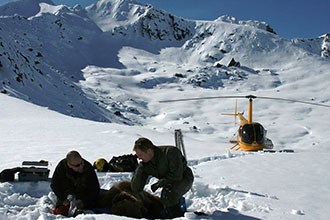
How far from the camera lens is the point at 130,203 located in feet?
20.6

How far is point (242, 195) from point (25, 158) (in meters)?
6.07

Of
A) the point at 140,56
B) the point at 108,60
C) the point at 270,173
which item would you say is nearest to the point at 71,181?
the point at 270,173

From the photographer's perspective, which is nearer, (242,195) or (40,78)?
(242,195)

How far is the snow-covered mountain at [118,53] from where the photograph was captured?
2406 inches

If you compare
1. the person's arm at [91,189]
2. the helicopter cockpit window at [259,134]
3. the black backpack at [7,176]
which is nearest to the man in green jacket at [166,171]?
the person's arm at [91,189]

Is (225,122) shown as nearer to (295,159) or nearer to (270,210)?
(295,159)

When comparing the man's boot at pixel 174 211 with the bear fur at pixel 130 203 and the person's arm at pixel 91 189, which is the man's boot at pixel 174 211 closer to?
the bear fur at pixel 130 203

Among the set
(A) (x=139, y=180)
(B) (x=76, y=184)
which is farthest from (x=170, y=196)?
(B) (x=76, y=184)

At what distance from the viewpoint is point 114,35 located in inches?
5389

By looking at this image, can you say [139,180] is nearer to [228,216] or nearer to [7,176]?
[228,216]

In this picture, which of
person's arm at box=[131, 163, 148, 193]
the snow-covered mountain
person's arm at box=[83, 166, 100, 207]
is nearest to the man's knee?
person's arm at box=[131, 163, 148, 193]

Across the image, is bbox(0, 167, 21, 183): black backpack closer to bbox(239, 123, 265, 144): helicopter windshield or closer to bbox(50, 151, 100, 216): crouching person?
bbox(50, 151, 100, 216): crouching person

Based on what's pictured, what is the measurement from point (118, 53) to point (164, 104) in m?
49.6

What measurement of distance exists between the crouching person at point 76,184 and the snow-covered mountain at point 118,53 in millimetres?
40549
